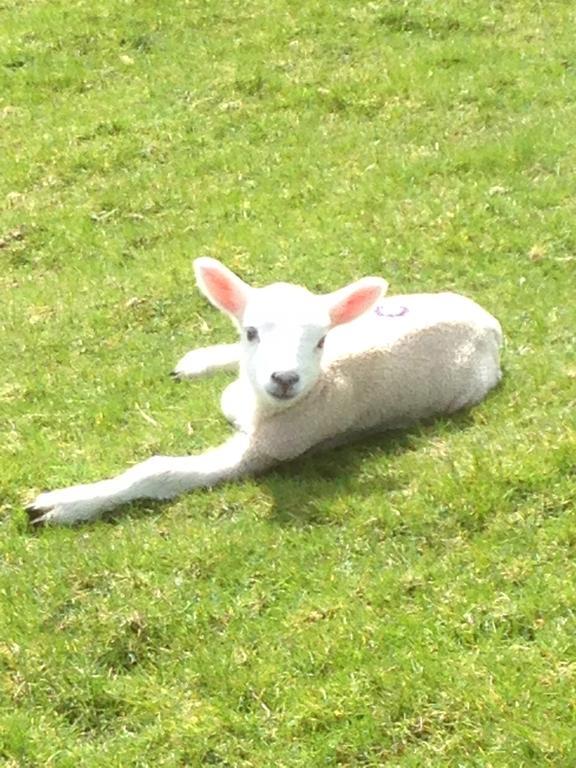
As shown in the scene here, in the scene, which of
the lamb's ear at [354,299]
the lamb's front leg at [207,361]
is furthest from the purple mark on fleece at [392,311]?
the lamb's front leg at [207,361]

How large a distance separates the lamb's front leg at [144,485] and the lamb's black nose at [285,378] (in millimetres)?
564

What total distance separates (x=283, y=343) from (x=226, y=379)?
1.55 meters

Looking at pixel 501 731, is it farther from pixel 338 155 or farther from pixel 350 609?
pixel 338 155

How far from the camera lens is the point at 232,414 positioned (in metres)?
7.81

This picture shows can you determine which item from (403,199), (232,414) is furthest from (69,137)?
(232,414)

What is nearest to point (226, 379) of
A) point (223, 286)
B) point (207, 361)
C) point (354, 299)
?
point (207, 361)

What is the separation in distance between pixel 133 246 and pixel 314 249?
5.82 feet

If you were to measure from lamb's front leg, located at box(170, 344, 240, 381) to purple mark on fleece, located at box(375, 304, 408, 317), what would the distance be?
107 centimetres

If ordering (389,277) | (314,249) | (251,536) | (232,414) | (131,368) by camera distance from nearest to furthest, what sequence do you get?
(251,536) < (232,414) < (131,368) < (389,277) < (314,249)

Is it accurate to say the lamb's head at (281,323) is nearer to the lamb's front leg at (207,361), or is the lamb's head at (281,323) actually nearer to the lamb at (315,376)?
the lamb at (315,376)

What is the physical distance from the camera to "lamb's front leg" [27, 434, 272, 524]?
7.02 metres

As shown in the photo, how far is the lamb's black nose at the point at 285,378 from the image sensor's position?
679cm

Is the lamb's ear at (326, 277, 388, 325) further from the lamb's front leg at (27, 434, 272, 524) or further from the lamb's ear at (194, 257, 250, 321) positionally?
the lamb's front leg at (27, 434, 272, 524)

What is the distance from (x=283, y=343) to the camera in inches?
273
